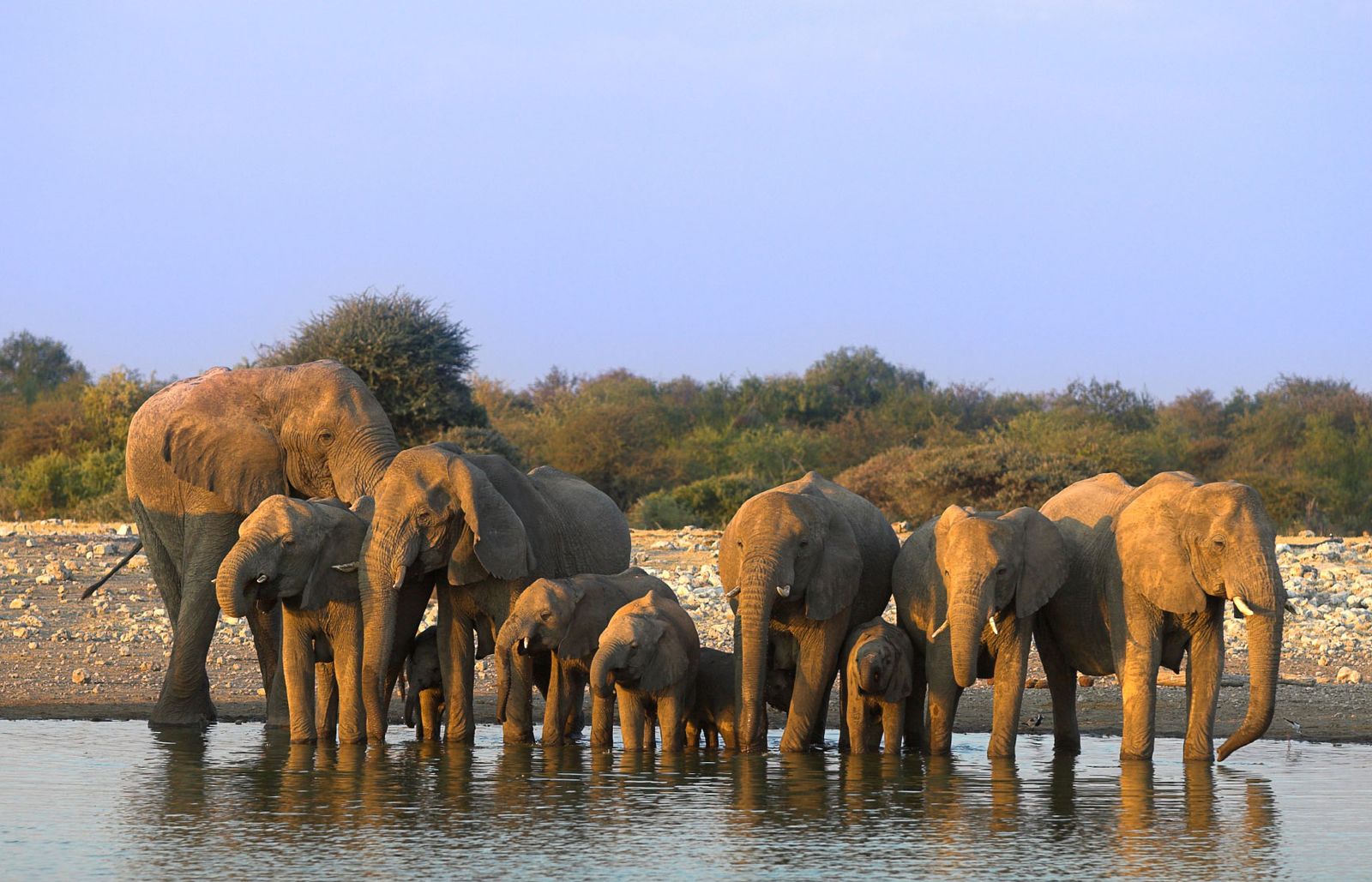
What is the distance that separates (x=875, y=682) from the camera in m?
11.2

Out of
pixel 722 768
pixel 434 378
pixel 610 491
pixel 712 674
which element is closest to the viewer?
pixel 722 768

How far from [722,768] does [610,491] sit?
29.1 meters

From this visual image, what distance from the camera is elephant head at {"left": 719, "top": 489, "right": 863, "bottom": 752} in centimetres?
1122

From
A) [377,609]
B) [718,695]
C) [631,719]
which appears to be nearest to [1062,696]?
[718,695]

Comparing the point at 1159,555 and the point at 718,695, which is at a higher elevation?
the point at 1159,555

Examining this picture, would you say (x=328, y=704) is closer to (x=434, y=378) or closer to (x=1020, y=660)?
(x=1020, y=660)

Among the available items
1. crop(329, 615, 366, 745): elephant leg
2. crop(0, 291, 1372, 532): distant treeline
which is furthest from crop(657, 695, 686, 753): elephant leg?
crop(0, 291, 1372, 532): distant treeline

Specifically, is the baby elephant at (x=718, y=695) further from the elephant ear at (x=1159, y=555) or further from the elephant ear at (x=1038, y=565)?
the elephant ear at (x=1159, y=555)

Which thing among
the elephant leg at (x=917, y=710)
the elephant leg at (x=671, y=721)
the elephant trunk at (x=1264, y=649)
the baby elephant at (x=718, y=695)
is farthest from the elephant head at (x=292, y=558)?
the elephant trunk at (x=1264, y=649)

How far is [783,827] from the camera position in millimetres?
8734

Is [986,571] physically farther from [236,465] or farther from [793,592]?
[236,465]

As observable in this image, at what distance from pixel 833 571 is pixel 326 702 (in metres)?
3.17

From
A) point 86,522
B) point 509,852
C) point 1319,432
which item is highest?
A: point 1319,432

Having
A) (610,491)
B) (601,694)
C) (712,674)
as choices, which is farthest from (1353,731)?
(610,491)
